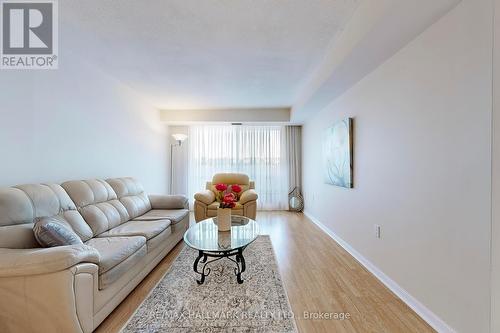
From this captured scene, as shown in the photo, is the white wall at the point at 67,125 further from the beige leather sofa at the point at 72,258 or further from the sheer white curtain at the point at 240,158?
the sheer white curtain at the point at 240,158

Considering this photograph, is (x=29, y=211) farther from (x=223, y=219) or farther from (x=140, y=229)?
(x=223, y=219)

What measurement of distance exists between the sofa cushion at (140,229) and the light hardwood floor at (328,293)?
1.42ft

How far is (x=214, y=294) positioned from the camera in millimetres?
2037

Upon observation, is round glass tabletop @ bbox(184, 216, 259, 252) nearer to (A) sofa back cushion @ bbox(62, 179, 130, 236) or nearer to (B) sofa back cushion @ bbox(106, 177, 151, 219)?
(A) sofa back cushion @ bbox(62, 179, 130, 236)

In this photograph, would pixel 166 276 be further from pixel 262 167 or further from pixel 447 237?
pixel 262 167

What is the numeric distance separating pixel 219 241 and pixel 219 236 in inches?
5.8

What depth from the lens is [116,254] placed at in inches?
71.6

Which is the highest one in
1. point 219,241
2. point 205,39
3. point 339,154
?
point 205,39

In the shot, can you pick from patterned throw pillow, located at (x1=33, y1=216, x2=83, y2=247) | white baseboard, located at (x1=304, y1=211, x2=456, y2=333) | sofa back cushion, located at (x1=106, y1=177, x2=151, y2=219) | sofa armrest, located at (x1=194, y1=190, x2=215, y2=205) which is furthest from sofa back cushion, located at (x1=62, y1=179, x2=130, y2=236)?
white baseboard, located at (x1=304, y1=211, x2=456, y2=333)

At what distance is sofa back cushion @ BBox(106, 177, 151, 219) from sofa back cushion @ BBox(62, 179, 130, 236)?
113 millimetres

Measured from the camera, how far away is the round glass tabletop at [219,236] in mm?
2150

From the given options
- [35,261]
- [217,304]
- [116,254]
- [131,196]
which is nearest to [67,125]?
[131,196]

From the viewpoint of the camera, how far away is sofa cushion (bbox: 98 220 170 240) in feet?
7.69

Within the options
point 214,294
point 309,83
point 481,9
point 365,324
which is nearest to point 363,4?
point 481,9
